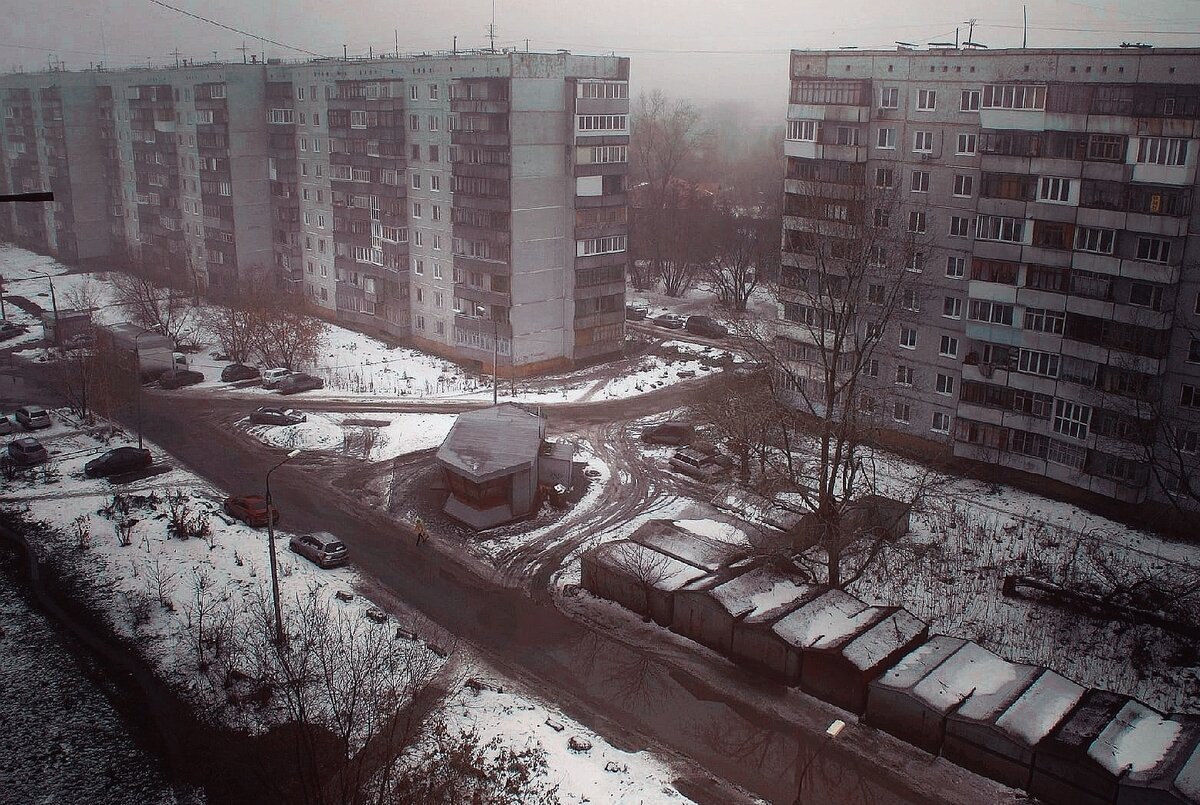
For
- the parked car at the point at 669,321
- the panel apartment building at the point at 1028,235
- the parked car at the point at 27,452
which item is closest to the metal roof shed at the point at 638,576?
the panel apartment building at the point at 1028,235

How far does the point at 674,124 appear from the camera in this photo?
91.9m

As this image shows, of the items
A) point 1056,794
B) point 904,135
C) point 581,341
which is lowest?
point 1056,794

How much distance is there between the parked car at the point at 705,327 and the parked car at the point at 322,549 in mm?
36707

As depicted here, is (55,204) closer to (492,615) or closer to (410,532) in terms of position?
(410,532)

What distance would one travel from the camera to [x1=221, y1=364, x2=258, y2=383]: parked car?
52.9 m

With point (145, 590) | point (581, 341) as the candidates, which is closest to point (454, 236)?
point (581, 341)

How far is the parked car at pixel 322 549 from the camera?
104ft

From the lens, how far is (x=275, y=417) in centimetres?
4534

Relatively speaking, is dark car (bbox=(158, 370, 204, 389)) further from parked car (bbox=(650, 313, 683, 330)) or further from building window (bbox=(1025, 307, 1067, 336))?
building window (bbox=(1025, 307, 1067, 336))

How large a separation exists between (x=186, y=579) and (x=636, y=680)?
15.8 m

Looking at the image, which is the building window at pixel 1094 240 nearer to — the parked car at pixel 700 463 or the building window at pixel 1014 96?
the building window at pixel 1014 96

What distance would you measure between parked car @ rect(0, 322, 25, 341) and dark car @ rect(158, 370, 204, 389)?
18198 mm

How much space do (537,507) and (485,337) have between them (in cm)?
1936

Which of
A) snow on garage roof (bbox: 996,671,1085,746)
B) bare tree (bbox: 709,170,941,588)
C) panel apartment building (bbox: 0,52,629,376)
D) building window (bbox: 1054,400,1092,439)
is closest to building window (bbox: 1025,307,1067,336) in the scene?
building window (bbox: 1054,400,1092,439)
